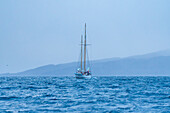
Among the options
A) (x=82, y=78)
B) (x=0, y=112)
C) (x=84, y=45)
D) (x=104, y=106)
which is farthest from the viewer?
(x=84, y=45)

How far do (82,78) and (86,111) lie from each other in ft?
282

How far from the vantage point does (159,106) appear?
3036 centimetres

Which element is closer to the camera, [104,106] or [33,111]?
[33,111]

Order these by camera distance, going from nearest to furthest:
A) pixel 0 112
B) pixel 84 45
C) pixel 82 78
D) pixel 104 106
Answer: pixel 0 112, pixel 104 106, pixel 82 78, pixel 84 45

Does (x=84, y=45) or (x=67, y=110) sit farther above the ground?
(x=84, y=45)

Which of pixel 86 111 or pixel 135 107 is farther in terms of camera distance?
pixel 135 107

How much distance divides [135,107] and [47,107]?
7.24m

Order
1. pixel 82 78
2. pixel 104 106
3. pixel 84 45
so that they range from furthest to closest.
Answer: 1. pixel 84 45
2. pixel 82 78
3. pixel 104 106

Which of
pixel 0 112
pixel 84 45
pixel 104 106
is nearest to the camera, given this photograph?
pixel 0 112

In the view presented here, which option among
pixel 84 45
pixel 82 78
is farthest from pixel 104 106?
pixel 84 45

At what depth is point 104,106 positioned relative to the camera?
3003 centimetres

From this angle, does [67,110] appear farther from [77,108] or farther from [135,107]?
[135,107]

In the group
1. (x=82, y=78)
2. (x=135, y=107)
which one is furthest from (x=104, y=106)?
(x=82, y=78)

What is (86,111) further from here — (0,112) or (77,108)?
(0,112)
